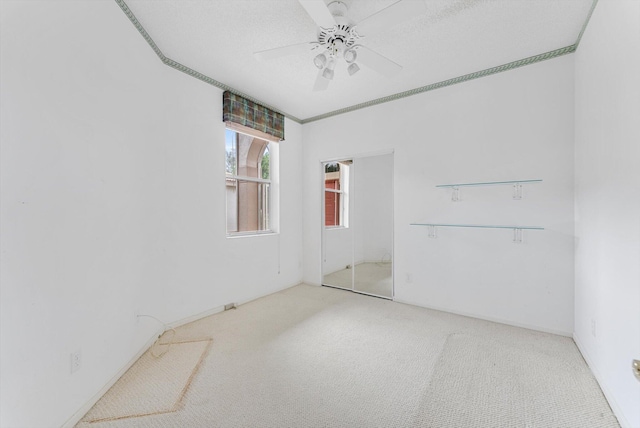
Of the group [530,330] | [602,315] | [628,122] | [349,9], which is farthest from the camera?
[530,330]

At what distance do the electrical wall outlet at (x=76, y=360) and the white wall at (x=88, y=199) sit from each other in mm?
32

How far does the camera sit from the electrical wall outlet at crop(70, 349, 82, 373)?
56.7 inches

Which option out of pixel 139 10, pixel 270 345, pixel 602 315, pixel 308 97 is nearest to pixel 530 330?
pixel 602 315

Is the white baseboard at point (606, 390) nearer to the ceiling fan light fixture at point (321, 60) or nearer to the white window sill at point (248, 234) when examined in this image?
the ceiling fan light fixture at point (321, 60)

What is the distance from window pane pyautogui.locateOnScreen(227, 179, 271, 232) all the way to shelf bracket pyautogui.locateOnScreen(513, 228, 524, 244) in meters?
3.00

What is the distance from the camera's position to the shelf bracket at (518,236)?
8.37 feet

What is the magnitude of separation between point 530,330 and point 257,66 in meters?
3.74

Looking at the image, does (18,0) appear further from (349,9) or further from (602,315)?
(602,315)

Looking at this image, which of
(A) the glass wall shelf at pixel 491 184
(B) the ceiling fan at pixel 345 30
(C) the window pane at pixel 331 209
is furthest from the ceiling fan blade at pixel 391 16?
(C) the window pane at pixel 331 209

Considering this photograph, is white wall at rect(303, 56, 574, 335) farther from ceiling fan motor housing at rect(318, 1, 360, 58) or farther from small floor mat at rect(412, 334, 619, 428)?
ceiling fan motor housing at rect(318, 1, 360, 58)

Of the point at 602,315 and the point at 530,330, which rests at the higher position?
the point at 602,315

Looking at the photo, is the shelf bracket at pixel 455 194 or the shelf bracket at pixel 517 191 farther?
the shelf bracket at pixel 455 194

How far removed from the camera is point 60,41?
1365 millimetres

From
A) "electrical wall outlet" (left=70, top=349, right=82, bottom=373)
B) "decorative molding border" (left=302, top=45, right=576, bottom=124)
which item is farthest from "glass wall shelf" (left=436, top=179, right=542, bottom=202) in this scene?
"electrical wall outlet" (left=70, top=349, right=82, bottom=373)
